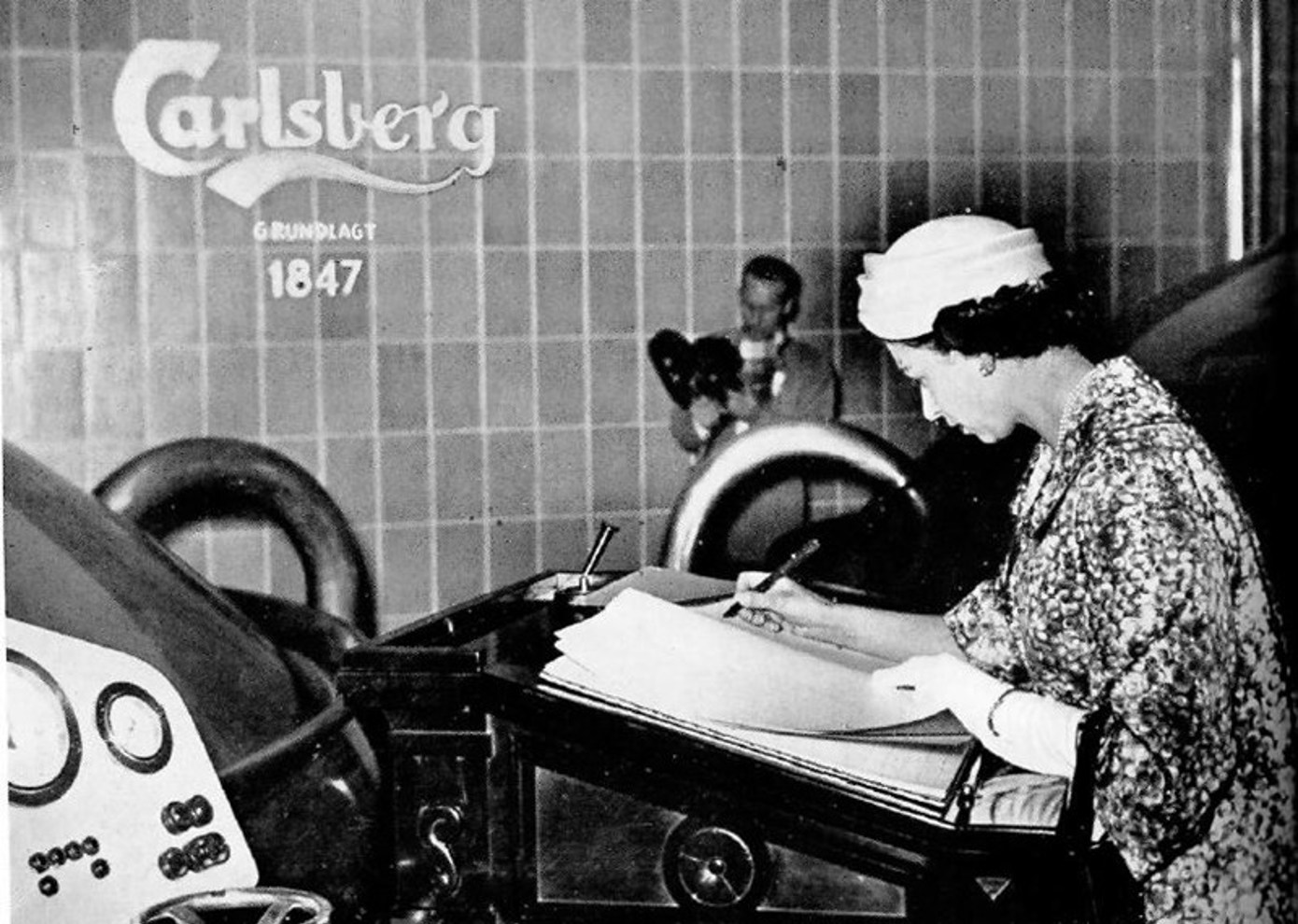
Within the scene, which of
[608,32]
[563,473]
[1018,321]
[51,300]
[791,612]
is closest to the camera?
[1018,321]

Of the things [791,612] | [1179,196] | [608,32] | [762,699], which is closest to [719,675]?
[762,699]

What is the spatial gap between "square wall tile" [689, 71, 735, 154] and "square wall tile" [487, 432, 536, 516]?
21.2 inches

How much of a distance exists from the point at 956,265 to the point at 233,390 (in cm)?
113

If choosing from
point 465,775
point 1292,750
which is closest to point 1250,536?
point 1292,750

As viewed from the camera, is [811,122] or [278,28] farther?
[811,122]

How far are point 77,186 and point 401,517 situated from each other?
0.69 m

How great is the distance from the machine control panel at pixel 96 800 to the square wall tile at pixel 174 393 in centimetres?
35

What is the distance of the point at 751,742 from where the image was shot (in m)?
1.39

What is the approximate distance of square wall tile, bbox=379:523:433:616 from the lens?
2.23 m

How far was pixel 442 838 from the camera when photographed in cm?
148

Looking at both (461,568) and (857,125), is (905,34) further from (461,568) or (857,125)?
(461,568)

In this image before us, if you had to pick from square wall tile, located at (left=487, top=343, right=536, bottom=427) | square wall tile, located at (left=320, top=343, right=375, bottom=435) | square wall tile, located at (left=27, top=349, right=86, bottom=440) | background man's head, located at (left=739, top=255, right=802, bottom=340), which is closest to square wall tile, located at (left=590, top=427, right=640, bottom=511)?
square wall tile, located at (left=487, top=343, right=536, bottom=427)

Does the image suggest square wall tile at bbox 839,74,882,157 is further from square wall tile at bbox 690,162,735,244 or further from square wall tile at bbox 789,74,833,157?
square wall tile at bbox 690,162,735,244

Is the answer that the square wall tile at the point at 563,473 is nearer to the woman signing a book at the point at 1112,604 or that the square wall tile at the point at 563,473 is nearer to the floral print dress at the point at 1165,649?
the woman signing a book at the point at 1112,604
